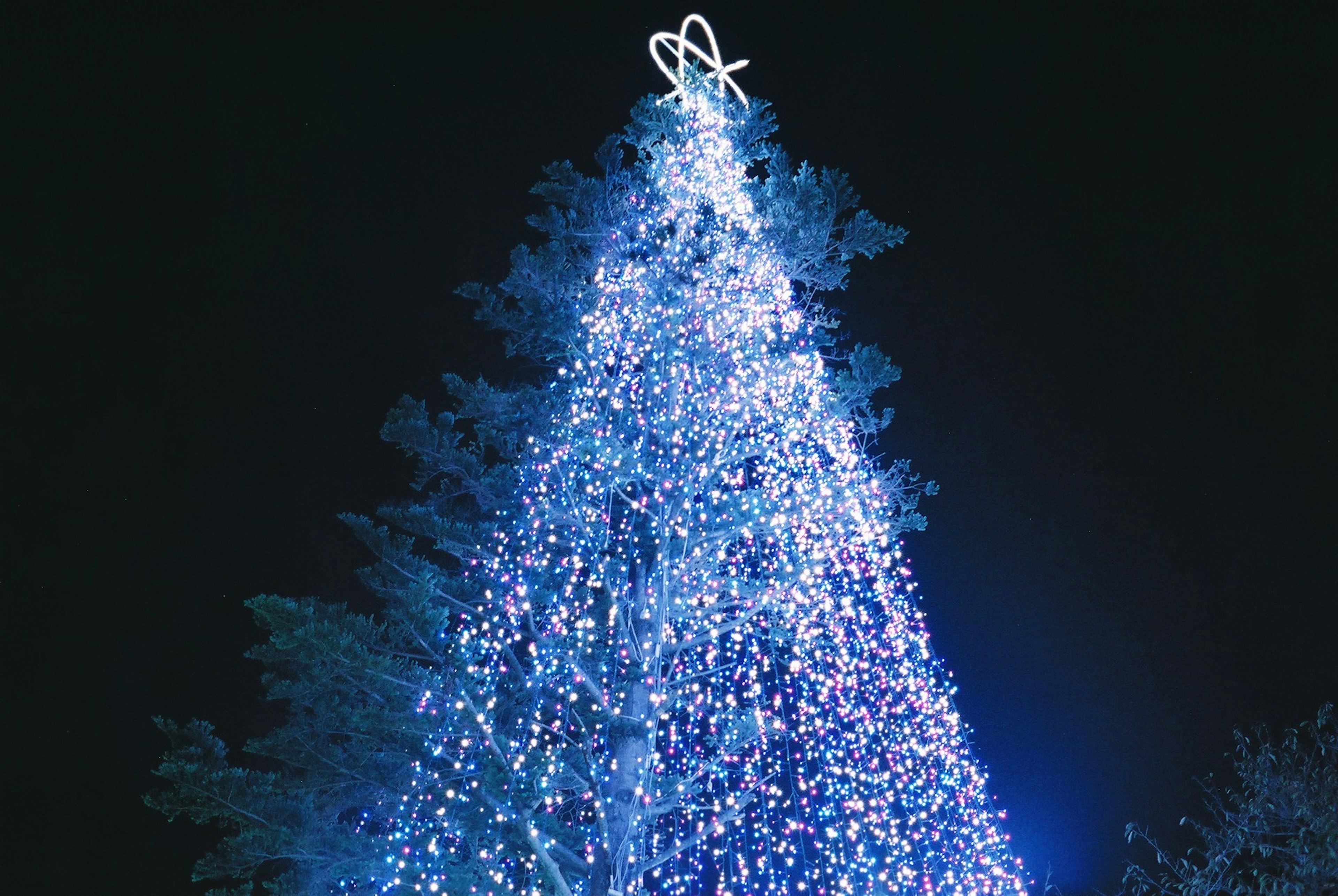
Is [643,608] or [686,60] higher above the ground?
[686,60]

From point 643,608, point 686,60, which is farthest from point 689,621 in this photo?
point 686,60

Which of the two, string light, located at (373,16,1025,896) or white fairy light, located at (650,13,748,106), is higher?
white fairy light, located at (650,13,748,106)

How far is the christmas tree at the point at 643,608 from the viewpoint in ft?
18.5

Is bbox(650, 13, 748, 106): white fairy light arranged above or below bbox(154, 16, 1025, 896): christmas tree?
above

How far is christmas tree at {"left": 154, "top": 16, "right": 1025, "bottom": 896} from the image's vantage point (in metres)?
5.63

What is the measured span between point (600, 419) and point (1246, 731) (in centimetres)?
763

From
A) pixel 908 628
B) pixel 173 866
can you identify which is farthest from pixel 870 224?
pixel 173 866

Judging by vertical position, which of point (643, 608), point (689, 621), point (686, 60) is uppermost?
point (686, 60)

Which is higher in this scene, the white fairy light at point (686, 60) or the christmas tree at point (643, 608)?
the white fairy light at point (686, 60)

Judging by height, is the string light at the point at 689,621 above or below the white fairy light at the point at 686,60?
below

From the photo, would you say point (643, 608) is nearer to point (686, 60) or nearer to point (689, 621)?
point (689, 621)

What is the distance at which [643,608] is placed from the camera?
6027 mm

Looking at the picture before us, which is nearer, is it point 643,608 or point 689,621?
point 643,608

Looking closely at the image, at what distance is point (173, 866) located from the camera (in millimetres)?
10273
